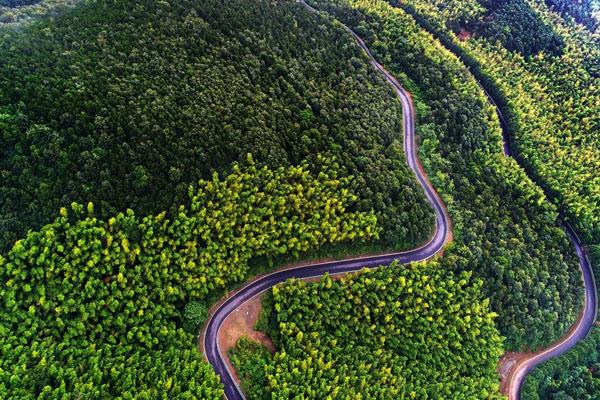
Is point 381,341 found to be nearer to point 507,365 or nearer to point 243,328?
point 243,328

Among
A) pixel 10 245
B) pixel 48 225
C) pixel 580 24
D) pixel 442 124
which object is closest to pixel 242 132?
pixel 48 225

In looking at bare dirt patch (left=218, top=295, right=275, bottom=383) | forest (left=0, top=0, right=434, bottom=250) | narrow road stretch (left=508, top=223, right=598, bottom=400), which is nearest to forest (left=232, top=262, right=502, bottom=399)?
bare dirt patch (left=218, top=295, right=275, bottom=383)

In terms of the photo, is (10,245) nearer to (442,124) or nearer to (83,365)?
(83,365)

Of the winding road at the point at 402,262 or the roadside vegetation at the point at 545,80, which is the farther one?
the roadside vegetation at the point at 545,80

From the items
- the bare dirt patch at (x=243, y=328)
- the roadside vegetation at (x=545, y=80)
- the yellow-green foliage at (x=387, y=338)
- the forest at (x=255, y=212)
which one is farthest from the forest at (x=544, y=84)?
the bare dirt patch at (x=243, y=328)

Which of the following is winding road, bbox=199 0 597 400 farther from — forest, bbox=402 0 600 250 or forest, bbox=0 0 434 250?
forest, bbox=402 0 600 250

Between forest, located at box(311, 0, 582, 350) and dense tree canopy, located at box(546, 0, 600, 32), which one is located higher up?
dense tree canopy, located at box(546, 0, 600, 32)

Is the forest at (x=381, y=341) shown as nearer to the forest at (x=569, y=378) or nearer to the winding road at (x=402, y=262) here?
the winding road at (x=402, y=262)

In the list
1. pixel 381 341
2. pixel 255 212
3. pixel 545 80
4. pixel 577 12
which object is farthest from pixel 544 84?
pixel 255 212
